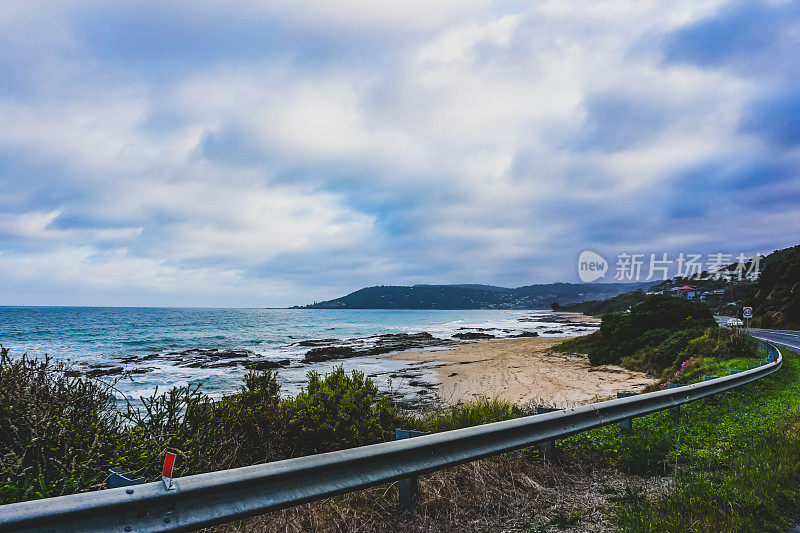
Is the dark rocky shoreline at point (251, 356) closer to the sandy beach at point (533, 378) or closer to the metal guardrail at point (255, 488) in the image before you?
the sandy beach at point (533, 378)

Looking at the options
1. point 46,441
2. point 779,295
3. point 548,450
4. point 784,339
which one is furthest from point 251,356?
point 779,295

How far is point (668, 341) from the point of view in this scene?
21.7 metres

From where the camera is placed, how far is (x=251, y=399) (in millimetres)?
6785

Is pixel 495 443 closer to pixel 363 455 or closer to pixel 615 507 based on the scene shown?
pixel 615 507

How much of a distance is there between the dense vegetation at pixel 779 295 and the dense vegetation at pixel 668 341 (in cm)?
2464

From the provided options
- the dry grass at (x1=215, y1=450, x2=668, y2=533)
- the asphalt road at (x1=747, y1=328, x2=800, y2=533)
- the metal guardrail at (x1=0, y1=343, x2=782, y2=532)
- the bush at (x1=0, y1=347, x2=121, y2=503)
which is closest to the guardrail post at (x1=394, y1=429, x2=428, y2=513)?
the dry grass at (x1=215, y1=450, x2=668, y2=533)

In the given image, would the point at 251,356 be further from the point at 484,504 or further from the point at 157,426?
the point at 484,504

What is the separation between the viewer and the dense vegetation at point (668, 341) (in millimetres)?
17609

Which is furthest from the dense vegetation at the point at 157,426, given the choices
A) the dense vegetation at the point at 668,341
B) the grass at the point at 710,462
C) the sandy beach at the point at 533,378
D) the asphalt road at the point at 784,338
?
the asphalt road at the point at 784,338

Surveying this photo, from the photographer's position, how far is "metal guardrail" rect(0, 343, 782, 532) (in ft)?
6.78

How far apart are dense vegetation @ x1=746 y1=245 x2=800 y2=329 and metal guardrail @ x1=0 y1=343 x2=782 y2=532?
163 ft

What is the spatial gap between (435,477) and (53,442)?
3040 millimetres

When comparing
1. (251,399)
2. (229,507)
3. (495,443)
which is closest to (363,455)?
(229,507)

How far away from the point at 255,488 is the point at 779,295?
58.3 meters
